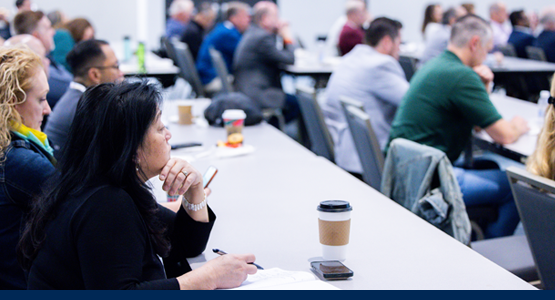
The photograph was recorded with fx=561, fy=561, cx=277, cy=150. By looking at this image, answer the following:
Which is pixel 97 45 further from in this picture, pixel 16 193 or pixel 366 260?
pixel 366 260

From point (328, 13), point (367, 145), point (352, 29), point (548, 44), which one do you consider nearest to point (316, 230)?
point (367, 145)

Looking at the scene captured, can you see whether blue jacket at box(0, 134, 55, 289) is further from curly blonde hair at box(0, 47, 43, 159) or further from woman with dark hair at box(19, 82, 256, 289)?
woman with dark hair at box(19, 82, 256, 289)

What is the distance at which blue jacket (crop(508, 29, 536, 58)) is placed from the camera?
761 cm

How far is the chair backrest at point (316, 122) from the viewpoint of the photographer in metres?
3.19

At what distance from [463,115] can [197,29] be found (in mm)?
5265

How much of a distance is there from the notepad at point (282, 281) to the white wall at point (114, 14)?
9386 mm

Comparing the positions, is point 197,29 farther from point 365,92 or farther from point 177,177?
point 177,177

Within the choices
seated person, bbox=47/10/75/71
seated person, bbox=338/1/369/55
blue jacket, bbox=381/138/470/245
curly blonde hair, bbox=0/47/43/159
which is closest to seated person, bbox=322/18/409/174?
blue jacket, bbox=381/138/470/245

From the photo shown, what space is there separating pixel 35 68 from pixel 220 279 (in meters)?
0.92

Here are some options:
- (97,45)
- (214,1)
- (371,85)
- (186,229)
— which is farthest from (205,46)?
(186,229)

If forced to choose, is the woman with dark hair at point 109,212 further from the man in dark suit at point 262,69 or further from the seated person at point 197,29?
the seated person at point 197,29

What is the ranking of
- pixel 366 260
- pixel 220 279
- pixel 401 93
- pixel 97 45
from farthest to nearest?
1. pixel 401 93
2. pixel 97 45
3. pixel 366 260
4. pixel 220 279

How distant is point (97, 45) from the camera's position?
2664 mm

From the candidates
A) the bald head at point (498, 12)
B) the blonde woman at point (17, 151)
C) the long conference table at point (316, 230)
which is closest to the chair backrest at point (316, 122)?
the long conference table at point (316, 230)
